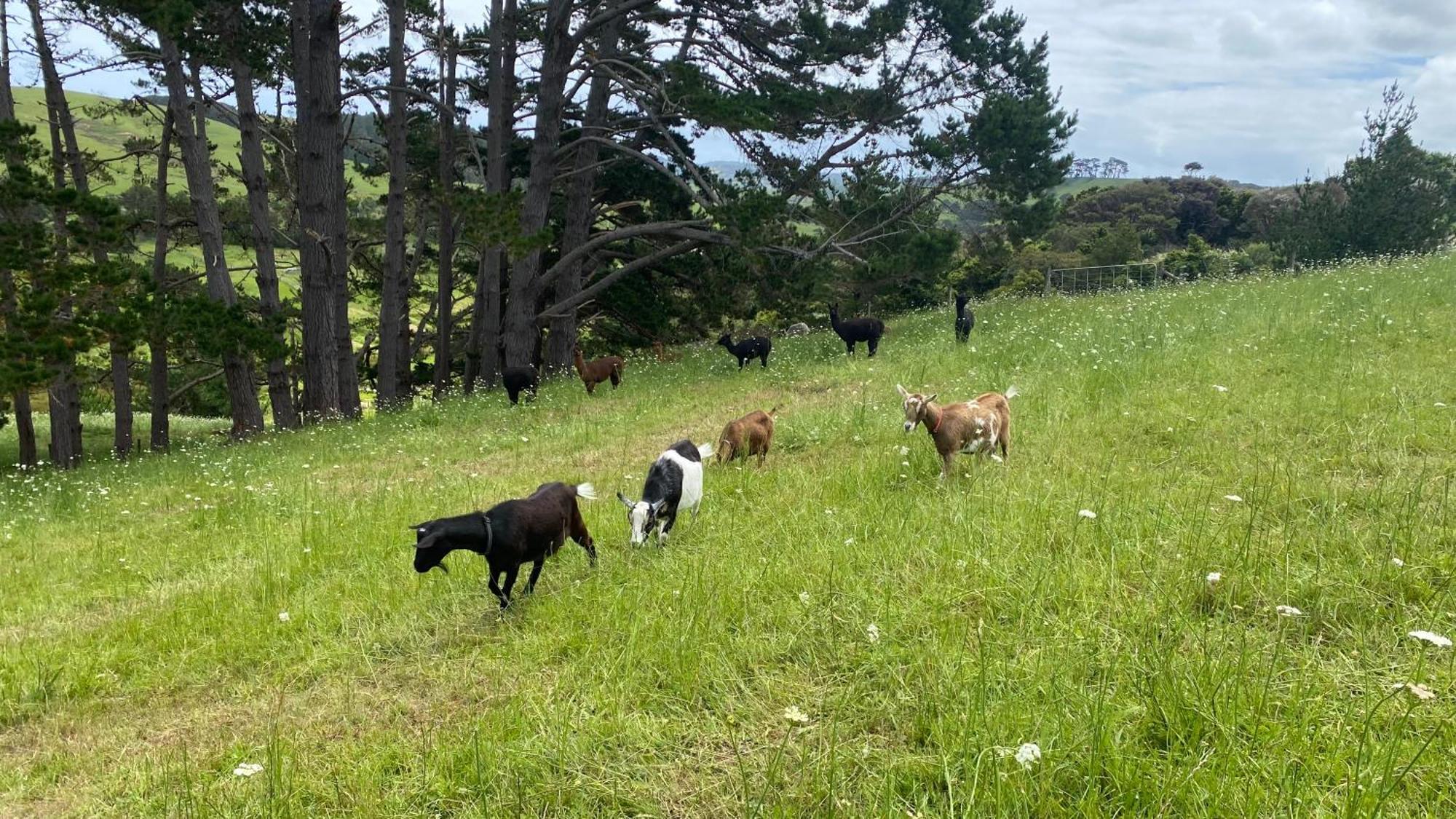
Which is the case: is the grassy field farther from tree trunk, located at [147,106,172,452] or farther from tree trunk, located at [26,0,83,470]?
tree trunk, located at [147,106,172,452]

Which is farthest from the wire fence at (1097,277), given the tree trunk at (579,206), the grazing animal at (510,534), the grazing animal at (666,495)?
the grazing animal at (510,534)

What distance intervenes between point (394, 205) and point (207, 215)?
13.6 feet

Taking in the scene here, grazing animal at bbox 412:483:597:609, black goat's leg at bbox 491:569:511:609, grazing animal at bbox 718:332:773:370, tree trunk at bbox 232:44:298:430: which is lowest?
black goat's leg at bbox 491:569:511:609

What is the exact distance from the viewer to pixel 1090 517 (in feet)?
16.7

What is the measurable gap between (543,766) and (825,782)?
126 cm

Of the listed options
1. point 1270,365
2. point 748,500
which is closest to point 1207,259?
point 1270,365

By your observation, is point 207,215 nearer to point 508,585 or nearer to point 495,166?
point 495,166

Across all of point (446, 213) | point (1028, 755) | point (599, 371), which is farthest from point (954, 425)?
point (446, 213)

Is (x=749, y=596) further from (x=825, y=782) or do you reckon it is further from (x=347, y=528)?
(x=347, y=528)

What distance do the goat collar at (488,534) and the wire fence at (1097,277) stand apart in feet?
97.3

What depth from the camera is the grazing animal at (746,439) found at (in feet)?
28.1

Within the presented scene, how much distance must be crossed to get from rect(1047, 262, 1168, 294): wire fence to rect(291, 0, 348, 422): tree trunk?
85.1ft

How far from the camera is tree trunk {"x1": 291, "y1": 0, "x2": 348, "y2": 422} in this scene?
15.9m

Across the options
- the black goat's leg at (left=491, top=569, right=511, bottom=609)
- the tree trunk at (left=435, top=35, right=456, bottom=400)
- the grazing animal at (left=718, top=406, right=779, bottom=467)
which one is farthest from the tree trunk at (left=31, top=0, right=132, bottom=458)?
the black goat's leg at (left=491, top=569, right=511, bottom=609)
